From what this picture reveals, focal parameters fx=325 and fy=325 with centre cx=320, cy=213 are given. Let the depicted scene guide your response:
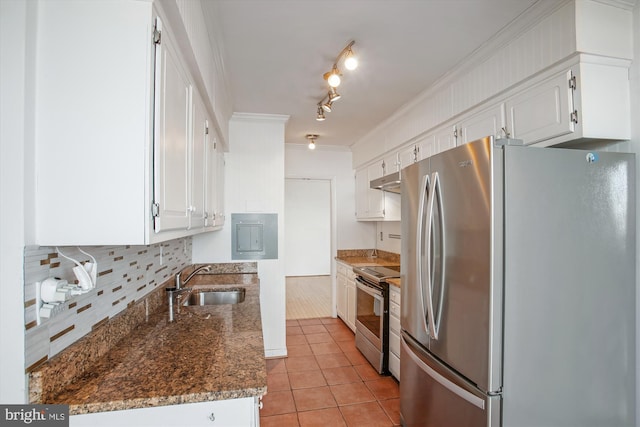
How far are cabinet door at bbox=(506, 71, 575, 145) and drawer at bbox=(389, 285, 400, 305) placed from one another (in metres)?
1.52

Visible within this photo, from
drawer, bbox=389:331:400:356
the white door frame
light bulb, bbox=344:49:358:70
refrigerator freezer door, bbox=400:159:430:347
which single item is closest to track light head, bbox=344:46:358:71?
light bulb, bbox=344:49:358:70

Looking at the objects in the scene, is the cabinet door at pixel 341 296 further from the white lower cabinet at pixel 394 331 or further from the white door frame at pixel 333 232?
the white lower cabinet at pixel 394 331

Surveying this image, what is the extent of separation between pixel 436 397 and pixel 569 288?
2.86 ft

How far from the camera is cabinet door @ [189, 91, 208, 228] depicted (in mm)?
1578

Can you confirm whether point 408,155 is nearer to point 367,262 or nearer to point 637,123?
point 367,262

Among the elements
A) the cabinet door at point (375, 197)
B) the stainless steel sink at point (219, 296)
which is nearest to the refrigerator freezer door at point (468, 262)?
the stainless steel sink at point (219, 296)

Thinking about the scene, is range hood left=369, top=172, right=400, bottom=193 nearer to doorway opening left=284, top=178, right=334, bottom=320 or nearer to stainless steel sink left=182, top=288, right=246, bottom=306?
stainless steel sink left=182, top=288, right=246, bottom=306

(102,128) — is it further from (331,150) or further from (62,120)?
(331,150)

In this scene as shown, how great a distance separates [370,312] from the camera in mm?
3287

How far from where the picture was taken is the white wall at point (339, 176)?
15.4 feet

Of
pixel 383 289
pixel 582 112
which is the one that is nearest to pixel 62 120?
pixel 582 112

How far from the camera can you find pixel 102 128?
97cm

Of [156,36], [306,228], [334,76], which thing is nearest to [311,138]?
[334,76]

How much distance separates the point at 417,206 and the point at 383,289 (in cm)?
125
